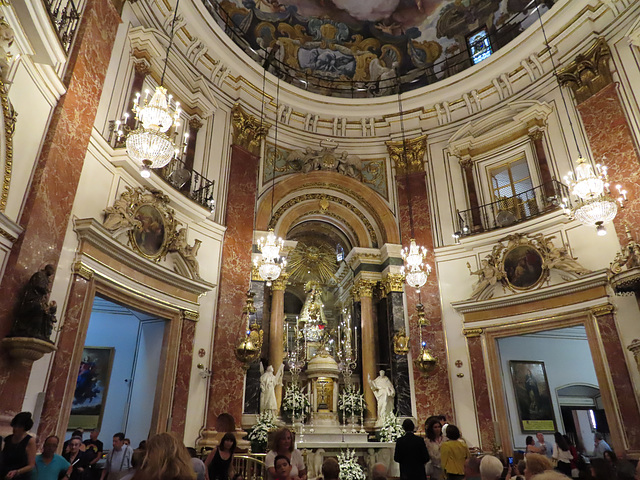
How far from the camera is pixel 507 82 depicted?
12211mm

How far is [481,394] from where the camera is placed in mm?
10359

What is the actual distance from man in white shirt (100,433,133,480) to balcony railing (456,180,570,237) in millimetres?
9029

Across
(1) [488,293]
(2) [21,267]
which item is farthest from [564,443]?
(2) [21,267]

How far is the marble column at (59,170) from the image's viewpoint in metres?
5.49

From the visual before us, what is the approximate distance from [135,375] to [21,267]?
4253 mm

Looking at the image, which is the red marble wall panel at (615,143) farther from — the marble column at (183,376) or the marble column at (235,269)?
the marble column at (183,376)

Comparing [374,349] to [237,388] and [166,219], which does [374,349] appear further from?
[166,219]

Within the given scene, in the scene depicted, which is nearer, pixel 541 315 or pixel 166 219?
pixel 166 219

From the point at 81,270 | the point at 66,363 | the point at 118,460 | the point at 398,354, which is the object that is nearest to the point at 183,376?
the point at 66,363

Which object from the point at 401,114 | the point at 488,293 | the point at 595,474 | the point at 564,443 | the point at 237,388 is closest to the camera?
the point at 595,474

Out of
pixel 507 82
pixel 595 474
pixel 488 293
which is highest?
pixel 507 82

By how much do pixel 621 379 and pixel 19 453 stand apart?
957cm

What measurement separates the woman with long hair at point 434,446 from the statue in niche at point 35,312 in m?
4.74

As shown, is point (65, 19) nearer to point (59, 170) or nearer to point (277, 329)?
point (59, 170)
